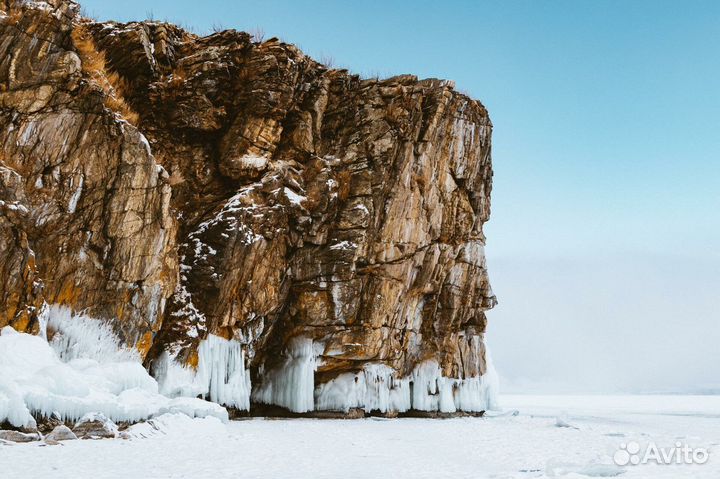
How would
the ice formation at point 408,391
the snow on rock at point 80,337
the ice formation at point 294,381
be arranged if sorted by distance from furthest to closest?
the ice formation at point 408,391 < the ice formation at point 294,381 < the snow on rock at point 80,337

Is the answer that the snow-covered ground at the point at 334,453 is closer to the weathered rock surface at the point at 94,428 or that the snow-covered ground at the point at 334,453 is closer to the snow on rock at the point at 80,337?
the weathered rock surface at the point at 94,428

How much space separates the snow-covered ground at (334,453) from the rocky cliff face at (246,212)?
5.96 metres

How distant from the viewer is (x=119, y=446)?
1689cm

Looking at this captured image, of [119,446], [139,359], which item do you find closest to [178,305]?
[139,359]

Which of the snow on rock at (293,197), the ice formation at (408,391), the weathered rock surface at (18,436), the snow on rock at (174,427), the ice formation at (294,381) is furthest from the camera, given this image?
the ice formation at (408,391)

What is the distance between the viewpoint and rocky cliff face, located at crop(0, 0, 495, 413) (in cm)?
2338

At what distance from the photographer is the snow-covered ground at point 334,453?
46.0 feet

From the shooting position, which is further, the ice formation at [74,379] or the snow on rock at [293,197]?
the snow on rock at [293,197]

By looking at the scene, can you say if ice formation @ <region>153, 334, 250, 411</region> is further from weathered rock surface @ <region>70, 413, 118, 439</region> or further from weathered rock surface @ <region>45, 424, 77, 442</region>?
weathered rock surface @ <region>45, 424, 77, 442</region>

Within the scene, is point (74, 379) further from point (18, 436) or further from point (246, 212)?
point (246, 212)

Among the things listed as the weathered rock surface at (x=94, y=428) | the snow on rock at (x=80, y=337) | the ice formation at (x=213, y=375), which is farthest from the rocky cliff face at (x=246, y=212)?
the weathered rock surface at (x=94, y=428)

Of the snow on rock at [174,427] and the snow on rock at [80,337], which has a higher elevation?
the snow on rock at [80,337]

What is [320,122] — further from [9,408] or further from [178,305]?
[9,408]

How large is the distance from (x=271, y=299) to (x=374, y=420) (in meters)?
8.77
